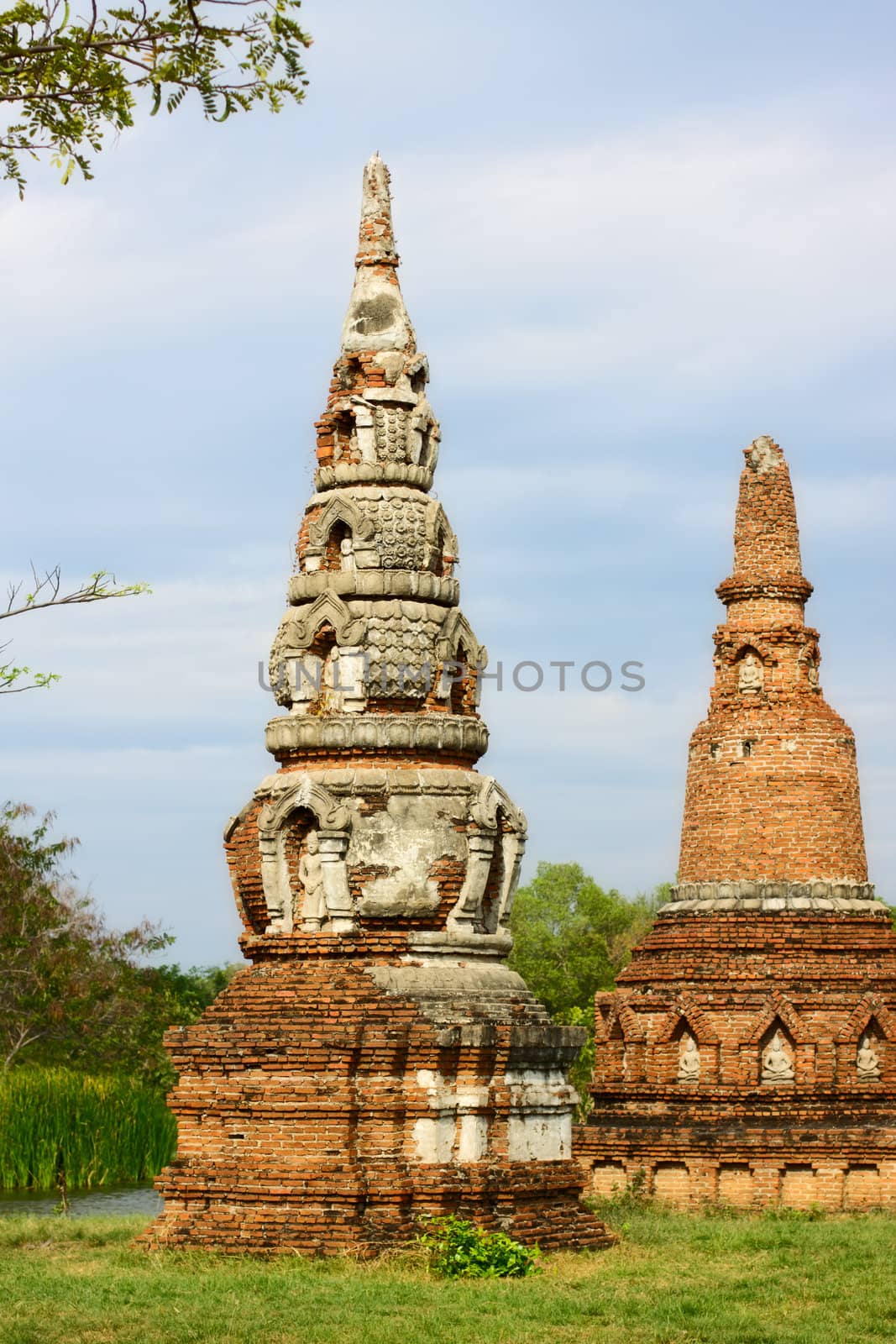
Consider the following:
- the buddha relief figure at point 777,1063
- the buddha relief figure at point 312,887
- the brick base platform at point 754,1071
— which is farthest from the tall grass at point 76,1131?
the buddha relief figure at point 312,887

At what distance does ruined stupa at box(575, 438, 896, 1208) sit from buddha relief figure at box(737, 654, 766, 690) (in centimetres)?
2

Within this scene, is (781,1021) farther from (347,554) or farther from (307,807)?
(347,554)

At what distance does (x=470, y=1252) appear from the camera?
549 inches

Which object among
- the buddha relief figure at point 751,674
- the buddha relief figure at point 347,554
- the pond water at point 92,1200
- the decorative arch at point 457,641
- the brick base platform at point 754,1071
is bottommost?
the pond water at point 92,1200

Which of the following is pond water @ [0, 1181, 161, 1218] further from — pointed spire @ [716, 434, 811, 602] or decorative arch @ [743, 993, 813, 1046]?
pointed spire @ [716, 434, 811, 602]

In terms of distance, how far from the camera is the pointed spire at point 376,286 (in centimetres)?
1667

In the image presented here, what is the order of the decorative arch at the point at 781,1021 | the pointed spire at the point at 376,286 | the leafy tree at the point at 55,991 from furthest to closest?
the leafy tree at the point at 55,991 → the decorative arch at the point at 781,1021 → the pointed spire at the point at 376,286

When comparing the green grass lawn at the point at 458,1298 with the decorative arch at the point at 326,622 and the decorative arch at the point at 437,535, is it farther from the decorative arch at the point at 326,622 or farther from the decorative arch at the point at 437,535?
the decorative arch at the point at 437,535

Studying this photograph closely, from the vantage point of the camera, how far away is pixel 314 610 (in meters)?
15.9

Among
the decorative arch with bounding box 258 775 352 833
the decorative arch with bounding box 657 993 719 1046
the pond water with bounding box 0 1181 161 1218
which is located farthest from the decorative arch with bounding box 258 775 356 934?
the pond water with bounding box 0 1181 161 1218

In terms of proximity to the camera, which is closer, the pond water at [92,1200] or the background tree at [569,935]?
the pond water at [92,1200]

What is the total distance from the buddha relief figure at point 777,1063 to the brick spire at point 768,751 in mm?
1559

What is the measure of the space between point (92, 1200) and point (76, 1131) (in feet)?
7.38

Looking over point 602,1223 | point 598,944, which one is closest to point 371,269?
point 602,1223
